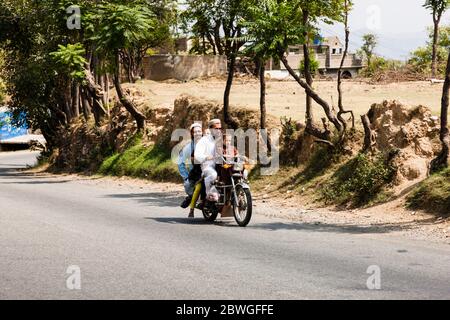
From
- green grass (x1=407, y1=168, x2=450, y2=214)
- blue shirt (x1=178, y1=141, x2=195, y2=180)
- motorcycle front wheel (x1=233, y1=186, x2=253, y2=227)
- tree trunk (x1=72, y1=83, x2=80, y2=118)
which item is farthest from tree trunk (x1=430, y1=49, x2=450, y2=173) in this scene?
tree trunk (x1=72, y1=83, x2=80, y2=118)

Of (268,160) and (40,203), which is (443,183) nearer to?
(268,160)

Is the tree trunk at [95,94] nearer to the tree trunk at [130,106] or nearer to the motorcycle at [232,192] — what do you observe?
the tree trunk at [130,106]

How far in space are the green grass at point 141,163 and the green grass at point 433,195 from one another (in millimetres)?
10846

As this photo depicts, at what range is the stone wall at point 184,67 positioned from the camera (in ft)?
163

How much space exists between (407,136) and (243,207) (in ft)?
18.5

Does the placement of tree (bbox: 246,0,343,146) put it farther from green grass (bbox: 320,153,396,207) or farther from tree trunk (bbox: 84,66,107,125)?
tree trunk (bbox: 84,66,107,125)

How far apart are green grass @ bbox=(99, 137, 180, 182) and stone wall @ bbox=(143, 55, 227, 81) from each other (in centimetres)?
1747

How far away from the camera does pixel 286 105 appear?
2975cm

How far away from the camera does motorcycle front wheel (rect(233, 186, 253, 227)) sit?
575 inches

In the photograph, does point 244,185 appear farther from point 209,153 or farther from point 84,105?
point 84,105

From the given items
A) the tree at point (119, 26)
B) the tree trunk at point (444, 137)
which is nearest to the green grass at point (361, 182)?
the tree trunk at point (444, 137)

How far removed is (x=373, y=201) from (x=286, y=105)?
1233 cm

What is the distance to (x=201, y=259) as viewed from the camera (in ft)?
37.1
